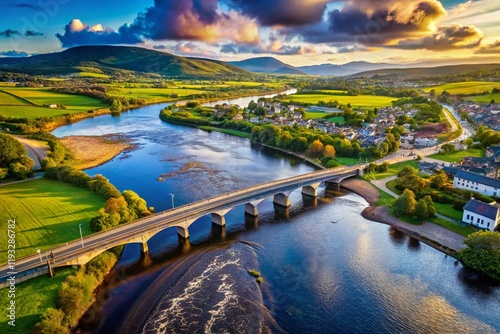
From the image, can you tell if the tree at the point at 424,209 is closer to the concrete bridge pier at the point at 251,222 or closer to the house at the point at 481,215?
the house at the point at 481,215

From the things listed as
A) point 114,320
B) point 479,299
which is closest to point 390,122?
point 479,299

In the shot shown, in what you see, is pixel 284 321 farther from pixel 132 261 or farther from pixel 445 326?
pixel 132 261

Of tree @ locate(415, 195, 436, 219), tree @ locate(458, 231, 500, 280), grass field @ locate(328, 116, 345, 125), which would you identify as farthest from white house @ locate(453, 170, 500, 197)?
grass field @ locate(328, 116, 345, 125)

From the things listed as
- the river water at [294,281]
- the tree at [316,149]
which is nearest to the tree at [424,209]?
the river water at [294,281]

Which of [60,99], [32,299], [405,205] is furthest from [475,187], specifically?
[60,99]

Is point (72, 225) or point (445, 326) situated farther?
point (72, 225)

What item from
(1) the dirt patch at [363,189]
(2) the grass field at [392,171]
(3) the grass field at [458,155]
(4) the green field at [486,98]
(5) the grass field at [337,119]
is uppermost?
(4) the green field at [486,98]
